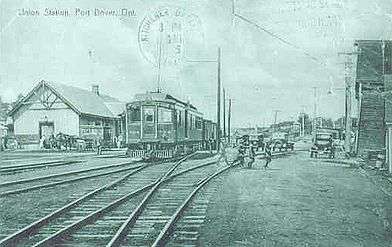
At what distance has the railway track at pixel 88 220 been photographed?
6773 mm

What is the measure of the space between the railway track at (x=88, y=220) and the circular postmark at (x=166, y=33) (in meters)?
2.88

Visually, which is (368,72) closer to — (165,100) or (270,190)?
(165,100)

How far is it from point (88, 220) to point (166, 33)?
3984 mm

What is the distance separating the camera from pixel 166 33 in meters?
9.62

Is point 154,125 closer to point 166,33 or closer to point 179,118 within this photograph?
point 179,118

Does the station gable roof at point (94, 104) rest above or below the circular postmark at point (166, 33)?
below

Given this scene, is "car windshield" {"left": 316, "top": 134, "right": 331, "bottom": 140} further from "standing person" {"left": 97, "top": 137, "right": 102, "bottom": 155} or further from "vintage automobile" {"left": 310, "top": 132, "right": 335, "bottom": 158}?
"standing person" {"left": 97, "top": 137, "right": 102, "bottom": 155}

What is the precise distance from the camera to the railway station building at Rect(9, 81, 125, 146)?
19997mm

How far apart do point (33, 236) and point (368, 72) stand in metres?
14.2

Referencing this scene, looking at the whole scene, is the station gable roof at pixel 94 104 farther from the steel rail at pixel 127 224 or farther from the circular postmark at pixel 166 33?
the steel rail at pixel 127 224

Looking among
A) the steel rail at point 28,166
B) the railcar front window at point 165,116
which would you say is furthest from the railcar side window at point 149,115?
the steel rail at point 28,166

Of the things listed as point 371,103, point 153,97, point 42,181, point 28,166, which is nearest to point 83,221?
point 42,181

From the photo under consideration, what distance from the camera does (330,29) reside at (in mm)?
9422

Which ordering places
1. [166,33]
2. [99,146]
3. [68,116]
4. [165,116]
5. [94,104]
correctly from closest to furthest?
[166,33]
[165,116]
[68,116]
[99,146]
[94,104]
